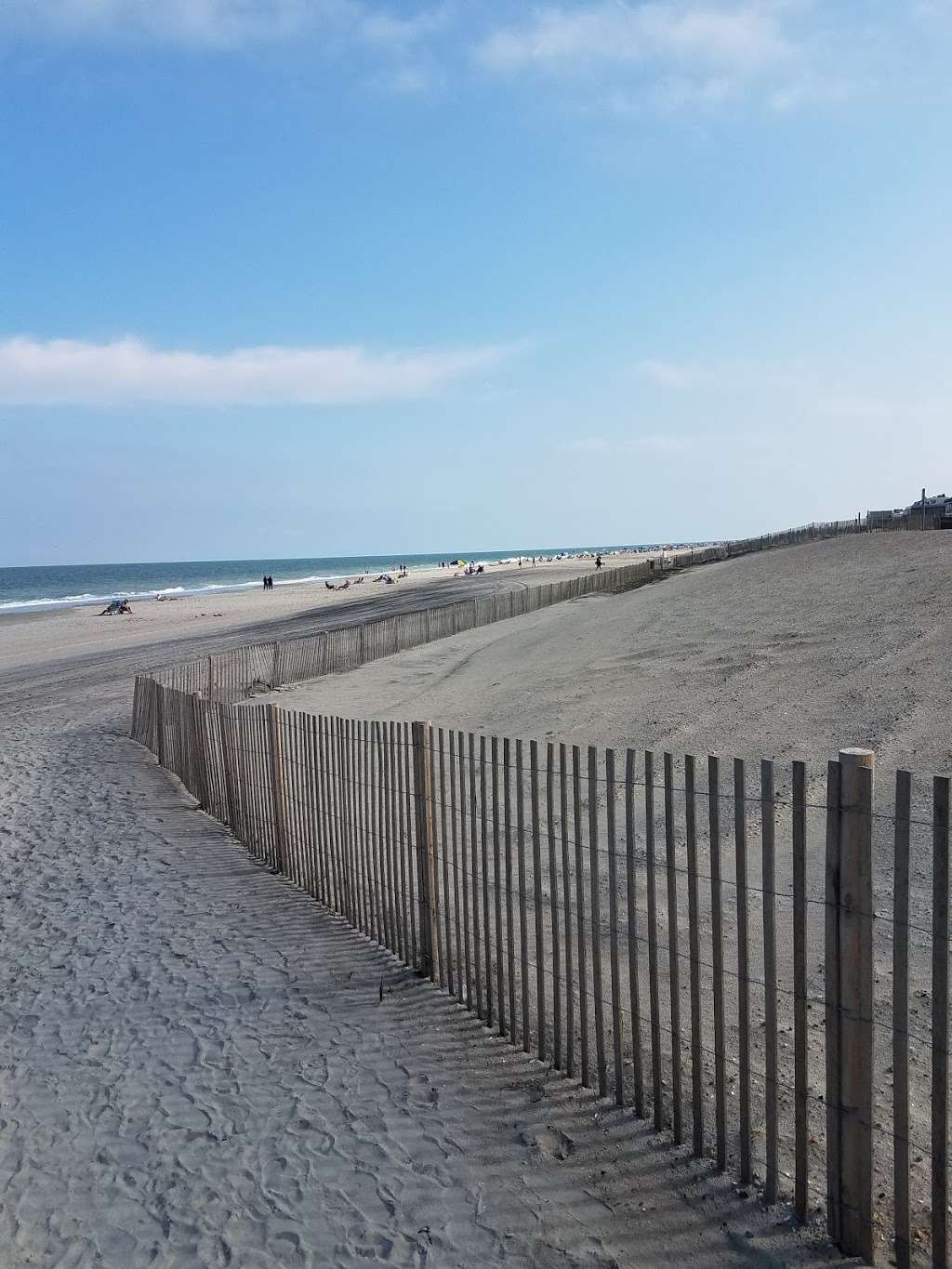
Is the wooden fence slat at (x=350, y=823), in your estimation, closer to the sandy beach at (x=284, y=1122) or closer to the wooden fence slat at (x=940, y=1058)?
the sandy beach at (x=284, y=1122)

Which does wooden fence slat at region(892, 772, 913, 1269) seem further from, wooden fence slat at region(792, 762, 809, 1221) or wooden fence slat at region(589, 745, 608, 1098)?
wooden fence slat at region(589, 745, 608, 1098)

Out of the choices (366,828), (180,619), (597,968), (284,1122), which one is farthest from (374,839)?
(180,619)

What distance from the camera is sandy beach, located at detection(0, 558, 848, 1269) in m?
3.73

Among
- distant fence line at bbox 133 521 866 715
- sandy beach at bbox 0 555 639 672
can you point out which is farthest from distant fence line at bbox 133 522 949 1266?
sandy beach at bbox 0 555 639 672

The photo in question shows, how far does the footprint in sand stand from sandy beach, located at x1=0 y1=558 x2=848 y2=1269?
15 mm

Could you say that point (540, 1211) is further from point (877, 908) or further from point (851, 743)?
point (851, 743)

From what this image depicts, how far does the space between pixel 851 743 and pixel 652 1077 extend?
17.6 ft

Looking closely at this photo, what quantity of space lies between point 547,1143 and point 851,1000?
164 cm

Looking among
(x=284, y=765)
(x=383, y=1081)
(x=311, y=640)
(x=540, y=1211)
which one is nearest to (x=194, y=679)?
(x=311, y=640)

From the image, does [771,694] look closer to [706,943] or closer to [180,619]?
[706,943]

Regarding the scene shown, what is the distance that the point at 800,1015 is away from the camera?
11.8 ft

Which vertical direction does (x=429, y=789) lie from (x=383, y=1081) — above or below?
above

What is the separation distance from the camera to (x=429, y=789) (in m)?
6.29

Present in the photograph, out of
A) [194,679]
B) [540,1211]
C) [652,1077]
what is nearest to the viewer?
[540,1211]
